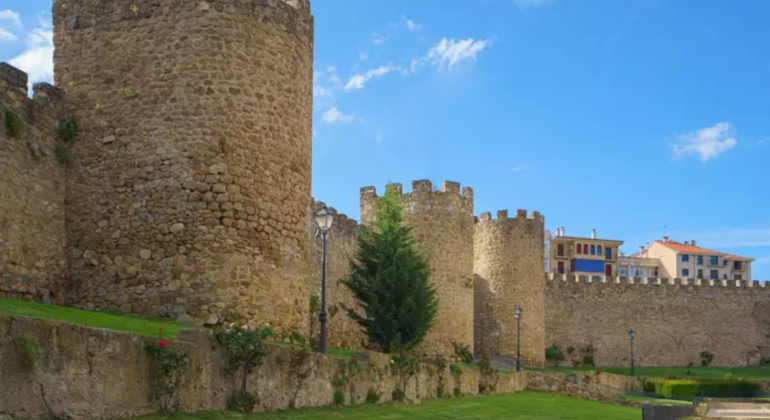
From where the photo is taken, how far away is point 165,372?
932 cm

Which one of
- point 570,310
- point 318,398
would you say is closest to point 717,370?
point 570,310

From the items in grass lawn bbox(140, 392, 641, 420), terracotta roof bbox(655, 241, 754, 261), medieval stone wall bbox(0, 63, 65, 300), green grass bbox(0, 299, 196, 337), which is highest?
terracotta roof bbox(655, 241, 754, 261)

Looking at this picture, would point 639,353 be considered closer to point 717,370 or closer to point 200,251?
point 717,370

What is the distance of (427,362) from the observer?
60.2 ft

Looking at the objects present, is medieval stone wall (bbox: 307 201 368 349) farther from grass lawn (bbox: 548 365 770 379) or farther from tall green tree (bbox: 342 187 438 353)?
grass lawn (bbox: 548 365 770 379)

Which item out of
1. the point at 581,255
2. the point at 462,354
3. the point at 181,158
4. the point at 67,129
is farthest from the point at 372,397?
the point at 581,255

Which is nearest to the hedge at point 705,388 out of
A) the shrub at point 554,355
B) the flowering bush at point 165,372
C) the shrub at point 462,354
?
the shrub at point 462,354

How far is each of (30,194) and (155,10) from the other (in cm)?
325

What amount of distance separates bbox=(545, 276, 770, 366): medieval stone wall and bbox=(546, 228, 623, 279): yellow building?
4095 cm

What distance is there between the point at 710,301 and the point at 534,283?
1781 centimetres

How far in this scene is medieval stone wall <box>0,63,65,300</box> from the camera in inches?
501

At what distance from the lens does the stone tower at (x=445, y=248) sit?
108 feet

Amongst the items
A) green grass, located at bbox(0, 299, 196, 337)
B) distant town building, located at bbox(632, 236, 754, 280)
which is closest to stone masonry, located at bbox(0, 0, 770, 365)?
green grass, located at bbox(0, 299, 196, 337)

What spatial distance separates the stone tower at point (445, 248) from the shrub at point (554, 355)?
51.9 ft
